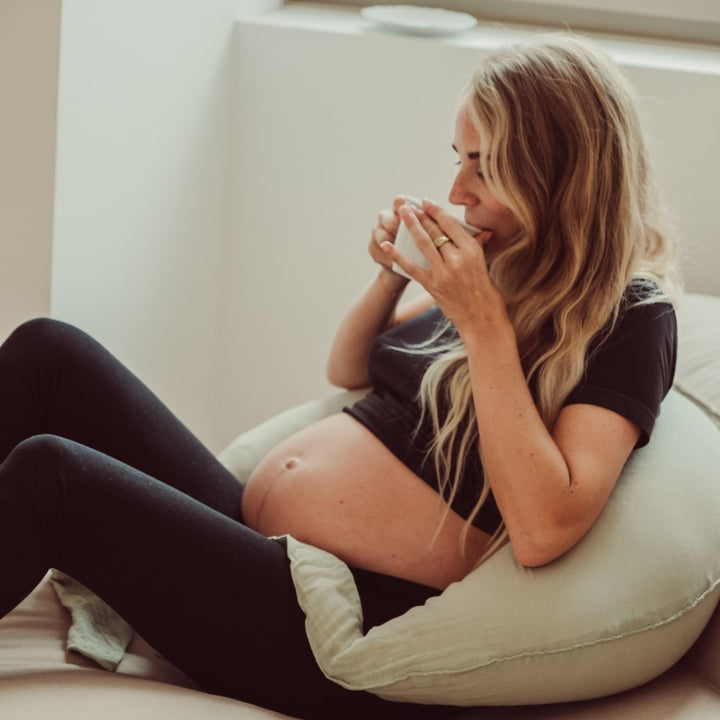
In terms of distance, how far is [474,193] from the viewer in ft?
4.32

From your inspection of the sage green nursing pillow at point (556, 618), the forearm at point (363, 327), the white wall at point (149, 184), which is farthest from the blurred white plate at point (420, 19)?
the sage green nursing pillow at point (556, 618)

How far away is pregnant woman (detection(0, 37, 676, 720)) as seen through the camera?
1171 millimetres

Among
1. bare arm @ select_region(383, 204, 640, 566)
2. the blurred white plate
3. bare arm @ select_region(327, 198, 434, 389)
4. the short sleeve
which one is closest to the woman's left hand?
bare arm @ select_region(383, 204, 640, 566)

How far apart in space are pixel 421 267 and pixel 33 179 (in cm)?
66

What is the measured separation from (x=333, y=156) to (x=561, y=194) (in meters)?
0.81

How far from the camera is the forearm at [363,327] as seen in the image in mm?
1583

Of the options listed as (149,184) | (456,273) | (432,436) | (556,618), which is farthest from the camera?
(149,184)

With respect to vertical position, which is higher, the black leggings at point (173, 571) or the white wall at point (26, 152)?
the white wall at point (26, 152)

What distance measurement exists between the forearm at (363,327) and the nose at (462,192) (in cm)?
26

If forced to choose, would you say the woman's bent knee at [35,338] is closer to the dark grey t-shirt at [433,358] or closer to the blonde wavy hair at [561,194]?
the dark grey t-shirt at [433,358]

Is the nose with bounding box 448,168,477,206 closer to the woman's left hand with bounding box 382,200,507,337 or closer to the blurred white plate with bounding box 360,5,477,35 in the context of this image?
the woman's left hand with bounding box 382,200,507,337

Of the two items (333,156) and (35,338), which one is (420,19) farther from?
(35,338)

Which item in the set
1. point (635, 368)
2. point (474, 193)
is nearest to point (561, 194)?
point (474, 193)

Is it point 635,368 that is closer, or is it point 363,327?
point 635,368
